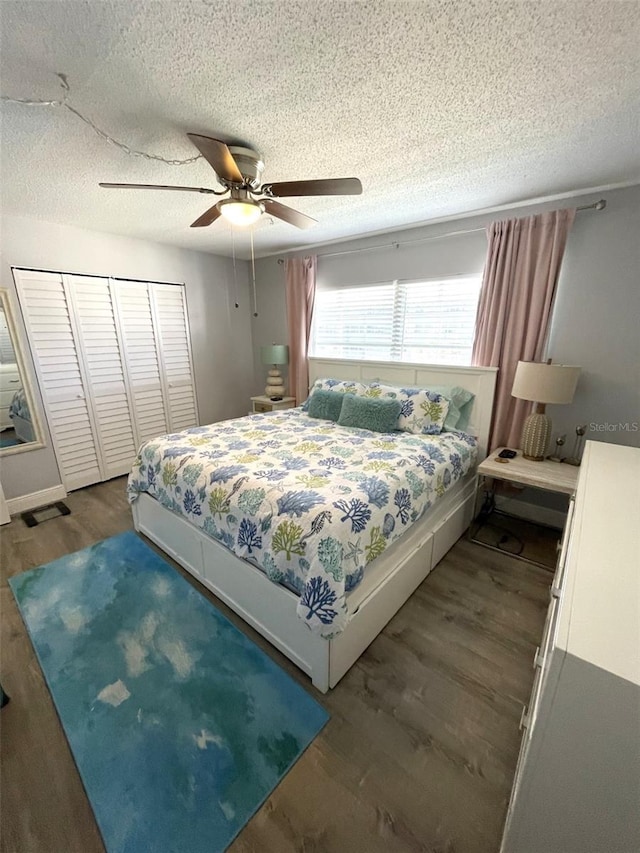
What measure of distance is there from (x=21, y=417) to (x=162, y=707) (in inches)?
108

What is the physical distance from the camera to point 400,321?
328cm

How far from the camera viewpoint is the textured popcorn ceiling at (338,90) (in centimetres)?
100

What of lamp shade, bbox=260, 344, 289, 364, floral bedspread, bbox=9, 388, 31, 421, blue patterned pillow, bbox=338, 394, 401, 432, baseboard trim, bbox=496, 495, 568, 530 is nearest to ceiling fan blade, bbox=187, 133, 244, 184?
blue patterned pillow, bbox=338, 394, 401, 432

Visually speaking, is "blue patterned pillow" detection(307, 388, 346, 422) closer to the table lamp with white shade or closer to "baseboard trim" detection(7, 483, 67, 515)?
the table lamp with white shade

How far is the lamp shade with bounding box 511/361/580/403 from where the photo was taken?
216 cm

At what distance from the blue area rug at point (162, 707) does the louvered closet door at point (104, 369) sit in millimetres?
1616

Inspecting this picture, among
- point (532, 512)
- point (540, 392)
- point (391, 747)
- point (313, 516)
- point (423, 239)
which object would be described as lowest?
point (391, 747)

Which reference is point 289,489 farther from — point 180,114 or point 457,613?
point 180,114

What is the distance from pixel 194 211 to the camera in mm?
2602

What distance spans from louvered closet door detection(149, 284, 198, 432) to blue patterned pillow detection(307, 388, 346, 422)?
1.80 m

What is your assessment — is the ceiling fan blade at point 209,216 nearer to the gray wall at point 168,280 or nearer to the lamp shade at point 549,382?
the gray wall at point 168,280

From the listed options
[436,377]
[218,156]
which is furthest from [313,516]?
[436,377]

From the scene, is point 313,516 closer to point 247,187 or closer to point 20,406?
point 247,187

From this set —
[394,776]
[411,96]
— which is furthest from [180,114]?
[394,776]
